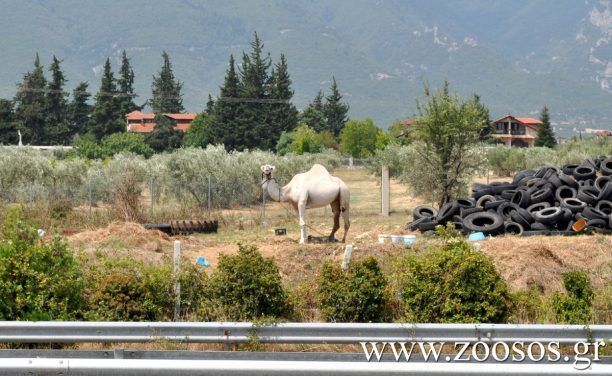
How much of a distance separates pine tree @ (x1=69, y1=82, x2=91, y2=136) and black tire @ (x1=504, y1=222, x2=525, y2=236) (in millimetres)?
91666

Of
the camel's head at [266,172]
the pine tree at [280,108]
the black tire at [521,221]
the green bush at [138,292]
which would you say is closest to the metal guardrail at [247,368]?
the green bush at [138,292]

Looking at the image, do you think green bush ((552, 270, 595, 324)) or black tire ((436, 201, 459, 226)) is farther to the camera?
black tire ((436, 201, 459, 226))

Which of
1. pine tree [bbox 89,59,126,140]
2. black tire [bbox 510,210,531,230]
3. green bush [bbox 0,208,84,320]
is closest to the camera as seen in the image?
green bush [bbox 0,208,84,320]

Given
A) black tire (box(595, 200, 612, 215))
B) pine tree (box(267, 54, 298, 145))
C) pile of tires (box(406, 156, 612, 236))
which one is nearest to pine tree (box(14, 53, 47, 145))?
pine tree (box(267, 54, 298, 145))

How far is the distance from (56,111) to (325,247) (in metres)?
92.6

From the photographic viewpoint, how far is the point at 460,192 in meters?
34.8

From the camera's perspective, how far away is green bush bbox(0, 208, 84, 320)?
13703mm

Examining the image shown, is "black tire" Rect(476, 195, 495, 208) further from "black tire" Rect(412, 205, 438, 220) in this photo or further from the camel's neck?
the camel's neck

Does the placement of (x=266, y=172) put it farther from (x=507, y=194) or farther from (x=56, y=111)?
(x=56, y=111)

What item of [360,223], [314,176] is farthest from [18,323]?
[360,223]

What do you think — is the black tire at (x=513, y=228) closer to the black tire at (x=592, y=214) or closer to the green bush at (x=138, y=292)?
the black tire at (x=592, y=214)

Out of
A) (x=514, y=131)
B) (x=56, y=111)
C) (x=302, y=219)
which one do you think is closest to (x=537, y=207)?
(x=302, y=219)

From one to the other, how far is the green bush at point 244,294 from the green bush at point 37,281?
76.5 inches

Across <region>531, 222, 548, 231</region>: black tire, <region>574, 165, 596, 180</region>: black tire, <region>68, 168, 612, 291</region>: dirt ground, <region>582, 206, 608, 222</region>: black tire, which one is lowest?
<region>68, 168, 612, 291</region>: dirt ground
